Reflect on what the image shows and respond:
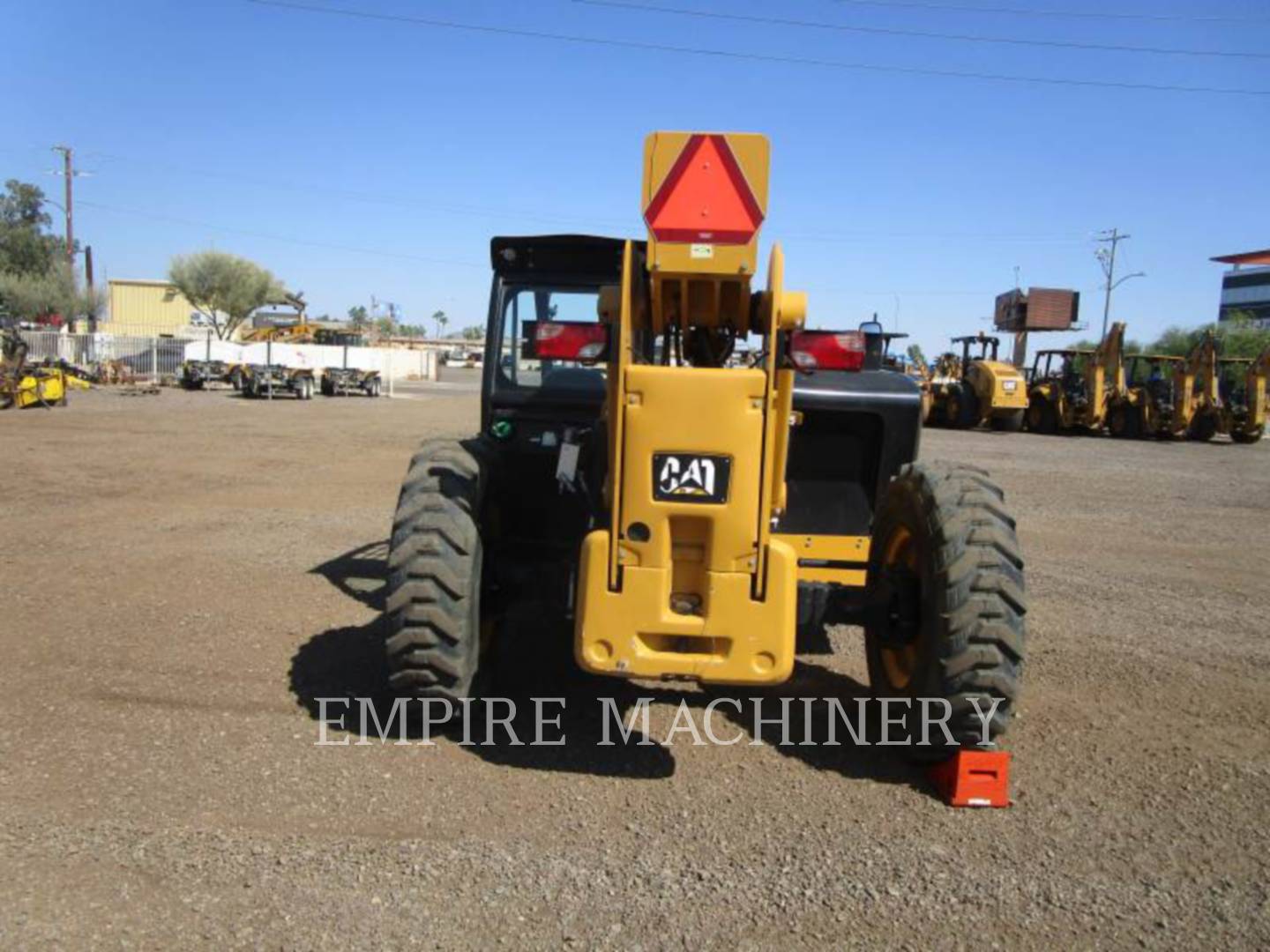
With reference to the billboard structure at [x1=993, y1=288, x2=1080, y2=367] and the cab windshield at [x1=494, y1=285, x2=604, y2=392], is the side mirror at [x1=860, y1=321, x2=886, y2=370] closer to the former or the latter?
the cab windshield at [x1=494, y1=285, x2=604, y2=392]

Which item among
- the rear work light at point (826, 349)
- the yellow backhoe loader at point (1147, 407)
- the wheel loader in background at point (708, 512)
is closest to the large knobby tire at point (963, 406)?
the yellow backhoe loader at point (1147, 407)

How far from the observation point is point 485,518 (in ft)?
15.9

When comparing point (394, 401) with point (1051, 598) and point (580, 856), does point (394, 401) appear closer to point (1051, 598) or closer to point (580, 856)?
Result: point (1051, 598)

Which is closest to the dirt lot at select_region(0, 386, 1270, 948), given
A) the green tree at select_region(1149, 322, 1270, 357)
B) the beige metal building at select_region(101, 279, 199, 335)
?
the green tree at select_region(1149, 322, 1270, 357)

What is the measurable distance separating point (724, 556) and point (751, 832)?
3.50 ft

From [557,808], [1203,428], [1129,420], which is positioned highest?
[1129,420]

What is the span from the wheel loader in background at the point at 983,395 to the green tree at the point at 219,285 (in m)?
41.5

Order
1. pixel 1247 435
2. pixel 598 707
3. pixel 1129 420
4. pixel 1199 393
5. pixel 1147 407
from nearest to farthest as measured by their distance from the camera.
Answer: pixel 598 707
pixel 1247 435
pixel 1199 393
pixel 1147 407
pixel 1129 420

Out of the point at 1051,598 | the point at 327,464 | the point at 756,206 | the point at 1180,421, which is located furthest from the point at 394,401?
the point at 756,206

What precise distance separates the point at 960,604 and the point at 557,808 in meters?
1.82

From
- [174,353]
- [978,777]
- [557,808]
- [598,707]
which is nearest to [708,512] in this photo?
[557,808]

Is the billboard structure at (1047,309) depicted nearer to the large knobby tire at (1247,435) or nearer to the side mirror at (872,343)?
the large knobby tire at (1247,435)

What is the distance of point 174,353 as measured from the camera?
124 ft

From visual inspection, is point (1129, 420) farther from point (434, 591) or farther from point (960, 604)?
point (434, 591)
